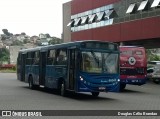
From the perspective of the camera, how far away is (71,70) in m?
20.8

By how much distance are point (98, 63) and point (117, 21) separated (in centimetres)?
2780

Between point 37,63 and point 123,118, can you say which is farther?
point 37,63

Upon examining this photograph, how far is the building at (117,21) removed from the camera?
4110 cm

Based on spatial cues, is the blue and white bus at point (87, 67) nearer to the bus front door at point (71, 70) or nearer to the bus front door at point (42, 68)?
the bus front door at point (71, 70)

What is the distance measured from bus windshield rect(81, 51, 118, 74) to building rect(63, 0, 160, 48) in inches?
780

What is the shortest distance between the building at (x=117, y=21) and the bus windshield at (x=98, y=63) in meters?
19.8

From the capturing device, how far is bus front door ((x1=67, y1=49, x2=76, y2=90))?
20.4 meters

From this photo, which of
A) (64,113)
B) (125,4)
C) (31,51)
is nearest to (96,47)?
(64,113)

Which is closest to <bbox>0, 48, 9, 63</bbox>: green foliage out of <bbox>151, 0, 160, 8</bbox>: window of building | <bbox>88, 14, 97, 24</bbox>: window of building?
<bbox>88, 14, 97, 24</bbox>: window of building

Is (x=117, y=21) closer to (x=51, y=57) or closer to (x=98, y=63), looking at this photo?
(x=51, y=57)

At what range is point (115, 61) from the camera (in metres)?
20.8

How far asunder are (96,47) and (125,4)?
86.0 ft

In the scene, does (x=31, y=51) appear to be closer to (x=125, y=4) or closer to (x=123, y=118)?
(x=123, y=118)

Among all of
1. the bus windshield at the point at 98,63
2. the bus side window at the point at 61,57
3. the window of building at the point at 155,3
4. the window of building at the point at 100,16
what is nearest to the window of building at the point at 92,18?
the window of building at the point at 100,16
